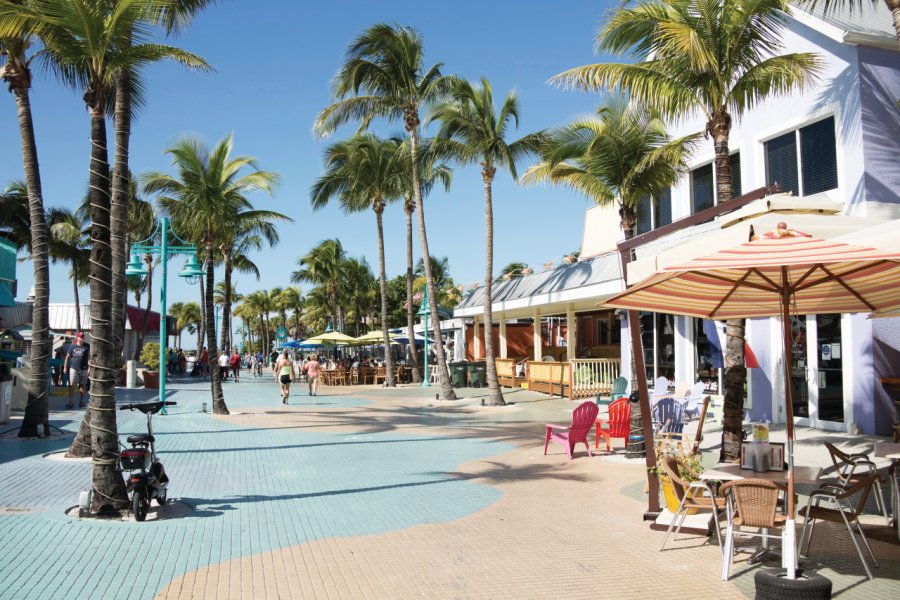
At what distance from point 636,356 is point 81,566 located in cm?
560

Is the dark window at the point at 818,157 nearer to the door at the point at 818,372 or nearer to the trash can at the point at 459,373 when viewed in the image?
the door at the point at 818,372

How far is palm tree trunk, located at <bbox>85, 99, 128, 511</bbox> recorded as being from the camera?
7242mm

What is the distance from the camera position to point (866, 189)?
41.2 ft

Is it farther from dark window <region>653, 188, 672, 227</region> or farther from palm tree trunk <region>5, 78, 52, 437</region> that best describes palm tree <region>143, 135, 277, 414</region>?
dark window <region>653, 188, 672, 227</region>

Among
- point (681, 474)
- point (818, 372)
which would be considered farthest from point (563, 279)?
point (681, 474)

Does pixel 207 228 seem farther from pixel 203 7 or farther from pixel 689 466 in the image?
pixel 689 466

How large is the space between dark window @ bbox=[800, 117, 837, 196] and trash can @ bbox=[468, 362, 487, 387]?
51.0 ft

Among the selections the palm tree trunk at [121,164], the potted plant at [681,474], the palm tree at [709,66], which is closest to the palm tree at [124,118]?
the palm tree trunk at [121,164]

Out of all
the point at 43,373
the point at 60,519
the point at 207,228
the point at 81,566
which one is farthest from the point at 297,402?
the point at 81,566

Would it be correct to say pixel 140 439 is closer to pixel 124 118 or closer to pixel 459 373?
pixel 124 118

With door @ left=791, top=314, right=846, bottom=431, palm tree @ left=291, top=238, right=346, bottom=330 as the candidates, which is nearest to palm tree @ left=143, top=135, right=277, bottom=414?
door @ left=791, top=314, right=846, bottom=431

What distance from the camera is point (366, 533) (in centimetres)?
681

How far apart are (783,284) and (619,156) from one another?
8783mm

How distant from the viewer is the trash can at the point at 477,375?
90.0 ft
